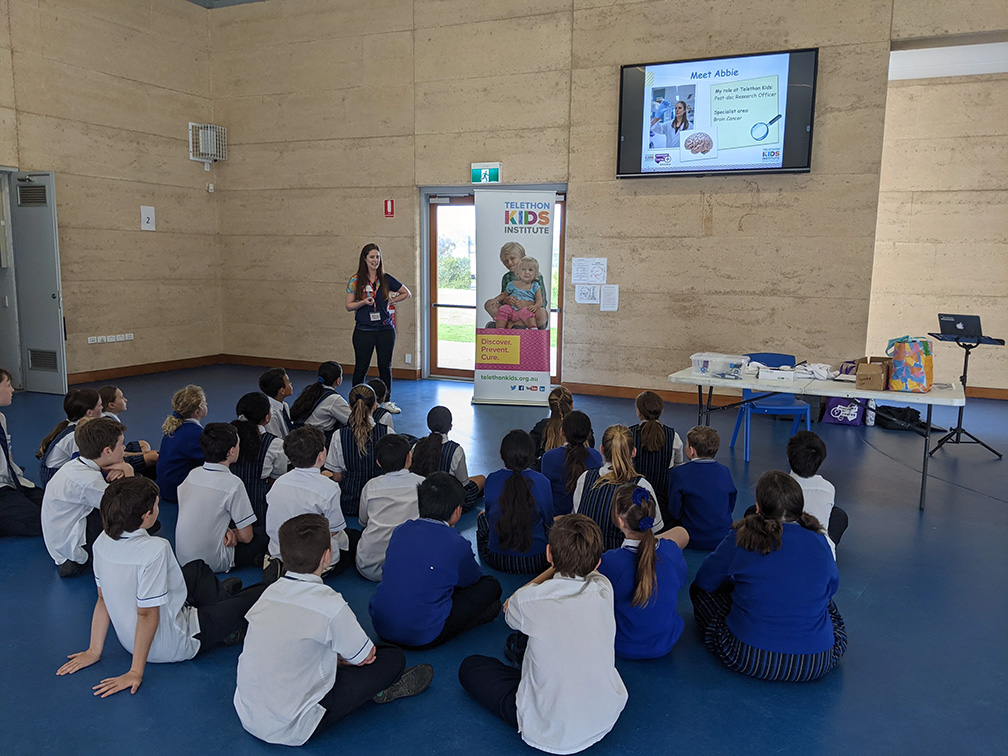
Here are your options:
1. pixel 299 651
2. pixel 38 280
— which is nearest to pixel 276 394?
pixel 299 651

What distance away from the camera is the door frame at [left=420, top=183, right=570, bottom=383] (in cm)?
888

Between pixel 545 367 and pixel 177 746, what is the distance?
5958 mm

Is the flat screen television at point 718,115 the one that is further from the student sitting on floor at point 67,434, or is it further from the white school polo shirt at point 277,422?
the student sitting on floor at point 67,434

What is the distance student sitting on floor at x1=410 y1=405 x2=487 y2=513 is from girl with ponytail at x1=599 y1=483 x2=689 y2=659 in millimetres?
1343

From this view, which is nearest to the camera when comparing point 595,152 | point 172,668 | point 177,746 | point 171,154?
point 177,746

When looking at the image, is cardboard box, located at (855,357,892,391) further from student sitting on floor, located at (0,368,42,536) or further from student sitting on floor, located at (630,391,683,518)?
student sitting on floor, located at (0,368,42,536)

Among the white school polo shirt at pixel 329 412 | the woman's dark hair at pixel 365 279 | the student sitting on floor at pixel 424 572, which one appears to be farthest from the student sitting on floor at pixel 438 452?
the woman's dark hair at pixel 365 279

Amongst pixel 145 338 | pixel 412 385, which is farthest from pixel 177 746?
pixel 145 338

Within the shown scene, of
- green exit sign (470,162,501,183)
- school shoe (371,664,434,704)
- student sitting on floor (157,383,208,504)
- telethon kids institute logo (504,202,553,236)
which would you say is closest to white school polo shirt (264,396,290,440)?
student sitting on floor (157,383,208,504)

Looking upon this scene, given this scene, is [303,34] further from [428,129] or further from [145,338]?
[145,338]

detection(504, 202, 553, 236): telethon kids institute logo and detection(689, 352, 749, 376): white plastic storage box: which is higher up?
detection(504, 202, 553, 236): telethon kids institute logo

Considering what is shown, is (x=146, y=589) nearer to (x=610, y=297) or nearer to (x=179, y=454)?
(x=179, y=454)

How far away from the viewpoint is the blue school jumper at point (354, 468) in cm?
431

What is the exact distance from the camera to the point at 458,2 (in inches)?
347
